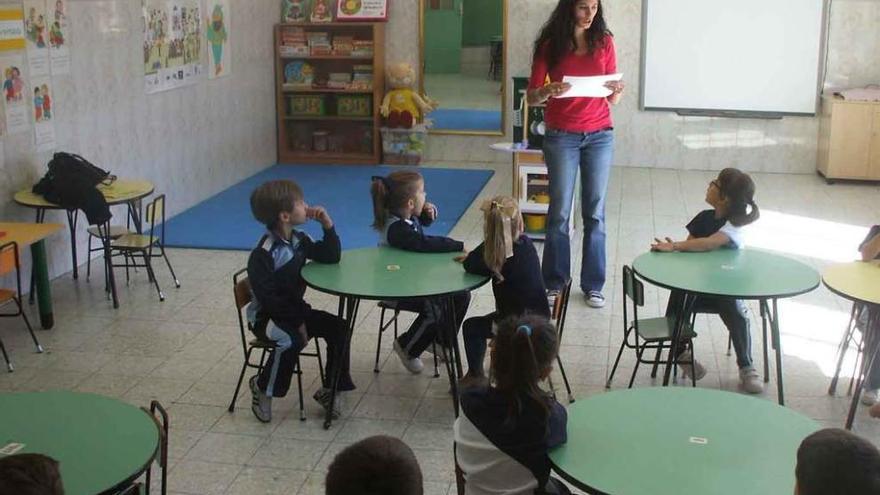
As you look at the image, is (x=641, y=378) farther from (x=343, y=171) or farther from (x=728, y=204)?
(x=343, y=171)

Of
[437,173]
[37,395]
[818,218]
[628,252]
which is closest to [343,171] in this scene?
[437,173]

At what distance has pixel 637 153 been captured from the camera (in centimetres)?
1077

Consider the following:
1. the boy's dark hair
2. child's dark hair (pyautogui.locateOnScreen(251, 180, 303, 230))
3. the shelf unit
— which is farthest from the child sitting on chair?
the shelf unit

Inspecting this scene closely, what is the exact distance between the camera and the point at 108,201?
614cm

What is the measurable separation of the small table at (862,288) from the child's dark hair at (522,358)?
68.3 inches

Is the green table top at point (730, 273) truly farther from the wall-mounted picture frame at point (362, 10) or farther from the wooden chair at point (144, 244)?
the wall-mounted picture frame at point (362, 10)

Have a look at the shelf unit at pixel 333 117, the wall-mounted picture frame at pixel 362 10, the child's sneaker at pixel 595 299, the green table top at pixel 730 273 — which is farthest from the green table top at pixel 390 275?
the wall-mounted picture frame at pixel 362 10

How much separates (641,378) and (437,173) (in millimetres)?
5780

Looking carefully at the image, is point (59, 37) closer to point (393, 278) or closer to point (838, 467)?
point (393, 278)

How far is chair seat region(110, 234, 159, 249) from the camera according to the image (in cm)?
625

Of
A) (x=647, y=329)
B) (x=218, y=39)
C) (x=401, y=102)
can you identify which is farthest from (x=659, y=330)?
(x=401, y=102)

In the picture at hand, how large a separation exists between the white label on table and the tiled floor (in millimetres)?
1151

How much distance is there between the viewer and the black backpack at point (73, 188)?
599 centimetres

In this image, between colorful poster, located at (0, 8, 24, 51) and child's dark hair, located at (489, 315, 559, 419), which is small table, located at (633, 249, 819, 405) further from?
colorful poster, located at (0, 8, 24, 51)
